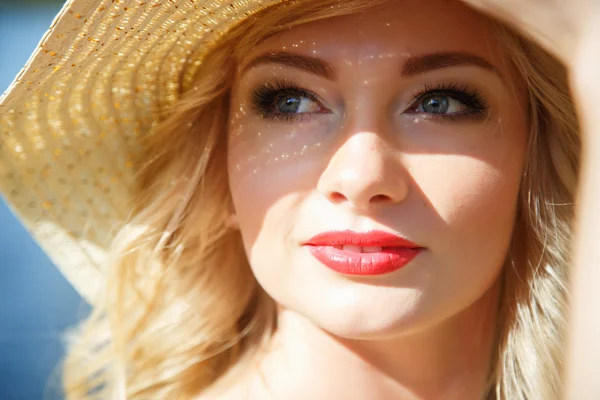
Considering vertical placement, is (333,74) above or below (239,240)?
above

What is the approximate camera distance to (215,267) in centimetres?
145

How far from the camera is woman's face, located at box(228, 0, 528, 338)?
1035 mm

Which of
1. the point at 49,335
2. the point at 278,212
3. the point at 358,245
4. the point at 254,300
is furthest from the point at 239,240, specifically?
the point at 49,335

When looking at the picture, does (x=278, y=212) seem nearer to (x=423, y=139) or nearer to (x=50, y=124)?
(x=423, y=139)

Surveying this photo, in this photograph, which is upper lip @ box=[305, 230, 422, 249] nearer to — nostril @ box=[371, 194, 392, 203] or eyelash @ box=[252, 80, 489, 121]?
nostril @ box=[371, 194, 392, 203]

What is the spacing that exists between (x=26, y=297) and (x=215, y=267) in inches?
46.7

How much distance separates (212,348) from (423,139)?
65 centimetres

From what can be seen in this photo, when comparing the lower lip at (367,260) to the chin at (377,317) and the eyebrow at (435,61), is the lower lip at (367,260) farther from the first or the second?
the eyebrow at (435,61)

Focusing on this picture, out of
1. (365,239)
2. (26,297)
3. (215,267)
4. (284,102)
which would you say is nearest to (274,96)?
(284,102)

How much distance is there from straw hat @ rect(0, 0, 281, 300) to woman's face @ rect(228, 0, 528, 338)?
0.55ft

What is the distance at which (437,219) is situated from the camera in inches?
41.1

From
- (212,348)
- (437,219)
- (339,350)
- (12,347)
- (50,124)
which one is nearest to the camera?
(437,219)

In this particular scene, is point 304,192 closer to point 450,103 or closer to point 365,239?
point 365,239

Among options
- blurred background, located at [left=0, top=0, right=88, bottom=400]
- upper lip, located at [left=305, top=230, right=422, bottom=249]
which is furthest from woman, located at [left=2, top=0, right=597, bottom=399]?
blurred background, located at [left=0, top=0, right=88, bottom=400]
